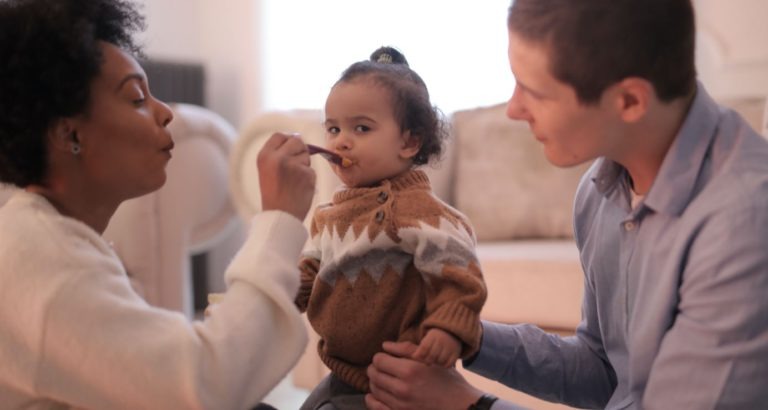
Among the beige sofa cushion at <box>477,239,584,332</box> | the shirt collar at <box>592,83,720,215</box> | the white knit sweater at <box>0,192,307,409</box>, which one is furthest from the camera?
the beige sofa cushion at <box>477,239,584,332</box>

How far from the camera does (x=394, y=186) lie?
46.7 inches

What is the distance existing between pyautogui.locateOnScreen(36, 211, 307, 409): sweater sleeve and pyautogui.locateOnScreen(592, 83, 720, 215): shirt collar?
1.52ft

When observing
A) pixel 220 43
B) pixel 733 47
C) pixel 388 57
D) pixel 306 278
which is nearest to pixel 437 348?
pixel 306 278

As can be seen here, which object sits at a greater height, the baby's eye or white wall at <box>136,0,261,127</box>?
the baby's eye

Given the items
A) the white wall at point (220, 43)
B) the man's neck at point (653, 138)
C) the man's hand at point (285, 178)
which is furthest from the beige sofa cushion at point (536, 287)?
the white wall at point (220, 43)

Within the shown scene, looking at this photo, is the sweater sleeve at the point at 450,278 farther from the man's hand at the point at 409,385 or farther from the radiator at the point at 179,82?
the radiator at the point at 179,82

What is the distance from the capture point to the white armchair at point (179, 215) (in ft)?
8.31

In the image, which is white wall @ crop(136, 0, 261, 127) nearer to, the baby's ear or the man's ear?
the baby's ear

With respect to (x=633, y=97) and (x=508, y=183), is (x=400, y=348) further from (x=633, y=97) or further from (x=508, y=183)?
(x=508, y=183)

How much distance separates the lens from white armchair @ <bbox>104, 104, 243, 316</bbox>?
2.53 meters

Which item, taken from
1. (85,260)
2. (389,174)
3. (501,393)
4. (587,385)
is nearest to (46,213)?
(85,260)

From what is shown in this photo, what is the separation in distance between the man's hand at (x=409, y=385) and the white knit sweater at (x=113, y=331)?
21cm

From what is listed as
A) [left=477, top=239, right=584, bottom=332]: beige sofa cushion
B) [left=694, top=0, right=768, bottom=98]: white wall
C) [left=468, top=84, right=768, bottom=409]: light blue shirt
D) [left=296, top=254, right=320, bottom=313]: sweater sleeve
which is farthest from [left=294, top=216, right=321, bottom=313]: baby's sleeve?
[left=694, top=0, right=768, bottom=98]: white wall

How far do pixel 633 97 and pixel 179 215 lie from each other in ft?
6.70
